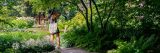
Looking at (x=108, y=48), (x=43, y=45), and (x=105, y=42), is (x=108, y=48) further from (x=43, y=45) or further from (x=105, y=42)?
(x=43, y=45)

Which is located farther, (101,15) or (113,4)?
(101,15)

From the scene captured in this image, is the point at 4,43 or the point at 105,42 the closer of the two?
the point at 105,42

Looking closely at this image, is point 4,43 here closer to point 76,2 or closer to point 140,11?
point 76,2

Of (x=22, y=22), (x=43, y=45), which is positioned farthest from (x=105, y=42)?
(x=22, y=22)

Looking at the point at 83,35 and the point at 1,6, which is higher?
the point at 1,6

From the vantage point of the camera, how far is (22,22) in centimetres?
3166

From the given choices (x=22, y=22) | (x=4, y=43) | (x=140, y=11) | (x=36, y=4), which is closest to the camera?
(x=140, y=11)

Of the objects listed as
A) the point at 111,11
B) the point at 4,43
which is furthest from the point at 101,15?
the point at 4,43

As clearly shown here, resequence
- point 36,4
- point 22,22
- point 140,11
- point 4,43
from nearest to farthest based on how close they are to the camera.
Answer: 1. point 140,11
2. point 36,4
3. point 4,43
4. point 22,22

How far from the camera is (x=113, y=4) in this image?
1362cm

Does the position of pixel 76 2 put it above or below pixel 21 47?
above

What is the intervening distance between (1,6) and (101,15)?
4.19m

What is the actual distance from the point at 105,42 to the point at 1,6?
4.37 metres

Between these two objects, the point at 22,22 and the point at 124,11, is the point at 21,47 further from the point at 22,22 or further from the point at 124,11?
the point at 22,22
